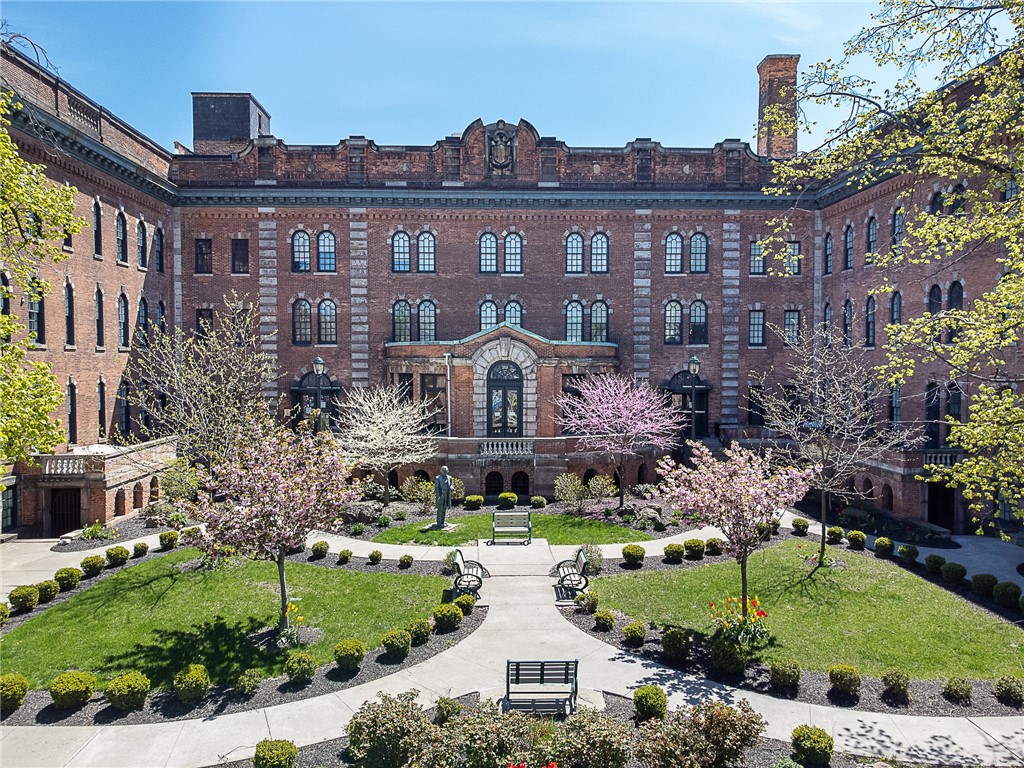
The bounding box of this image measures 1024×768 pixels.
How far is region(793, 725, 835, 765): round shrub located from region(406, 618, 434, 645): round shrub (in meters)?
7.50

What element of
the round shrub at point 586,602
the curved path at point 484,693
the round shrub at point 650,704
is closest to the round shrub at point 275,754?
the curved path at point 484,693

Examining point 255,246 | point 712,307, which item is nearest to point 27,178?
point 255,246

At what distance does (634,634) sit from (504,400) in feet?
57.9

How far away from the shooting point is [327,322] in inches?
1357

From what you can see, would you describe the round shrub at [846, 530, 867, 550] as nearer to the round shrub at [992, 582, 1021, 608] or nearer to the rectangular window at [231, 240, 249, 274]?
the round shrub at [992, 582, 1021, 608]

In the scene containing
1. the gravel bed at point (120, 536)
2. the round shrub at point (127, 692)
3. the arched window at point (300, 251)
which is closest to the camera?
the round shrub at point (127, 692)

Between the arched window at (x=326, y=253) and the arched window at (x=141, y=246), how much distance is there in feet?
26.1

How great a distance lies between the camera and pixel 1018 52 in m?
10.2

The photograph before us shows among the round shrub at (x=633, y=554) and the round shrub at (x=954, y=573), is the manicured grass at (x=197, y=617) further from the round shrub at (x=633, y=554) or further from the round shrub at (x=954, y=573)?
the round shrub at (x=954, y=573)

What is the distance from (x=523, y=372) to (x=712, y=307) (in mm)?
11764

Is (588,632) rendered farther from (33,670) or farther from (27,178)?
(27,178)

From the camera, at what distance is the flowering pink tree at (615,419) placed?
27828mm

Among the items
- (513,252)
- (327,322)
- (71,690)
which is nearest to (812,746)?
(71,690)

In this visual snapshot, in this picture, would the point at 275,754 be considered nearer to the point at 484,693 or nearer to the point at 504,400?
the point at 484,693
